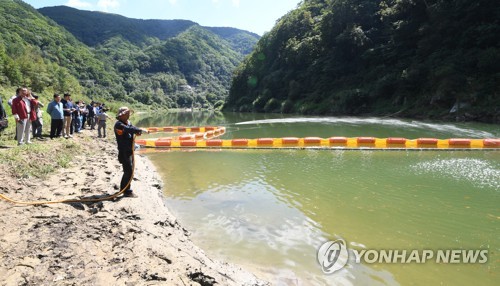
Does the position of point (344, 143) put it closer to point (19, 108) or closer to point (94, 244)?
point (19, 108)

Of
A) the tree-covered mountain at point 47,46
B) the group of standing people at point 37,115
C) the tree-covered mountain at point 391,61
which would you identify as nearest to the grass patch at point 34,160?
the group of standing people at point 37,115

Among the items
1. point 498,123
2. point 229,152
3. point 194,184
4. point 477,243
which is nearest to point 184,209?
point 194,184

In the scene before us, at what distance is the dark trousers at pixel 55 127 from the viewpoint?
15231mm

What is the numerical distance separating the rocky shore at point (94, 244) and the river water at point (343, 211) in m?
1.14

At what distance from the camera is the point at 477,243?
7133 mm

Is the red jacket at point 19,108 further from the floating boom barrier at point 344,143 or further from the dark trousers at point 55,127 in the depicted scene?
the floating boom barrier at point 344,143

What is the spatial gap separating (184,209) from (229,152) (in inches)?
426

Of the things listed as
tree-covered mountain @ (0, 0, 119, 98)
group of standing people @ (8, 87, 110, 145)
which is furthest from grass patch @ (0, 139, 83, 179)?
tree-covered mountain @ (0, 0, 119, 98)

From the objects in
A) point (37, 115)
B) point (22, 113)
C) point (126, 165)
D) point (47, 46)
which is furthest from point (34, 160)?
point (47, 46)

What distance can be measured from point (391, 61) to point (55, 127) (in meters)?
56.3

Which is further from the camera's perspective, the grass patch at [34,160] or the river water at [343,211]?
the grass patch at [34,160]

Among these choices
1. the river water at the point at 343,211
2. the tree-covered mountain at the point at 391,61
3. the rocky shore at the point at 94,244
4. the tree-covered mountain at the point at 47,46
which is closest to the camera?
the rocky shore at the point at 94,244

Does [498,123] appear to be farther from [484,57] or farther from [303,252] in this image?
[303,252]

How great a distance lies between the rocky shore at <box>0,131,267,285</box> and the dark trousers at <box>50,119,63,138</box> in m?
7.16
